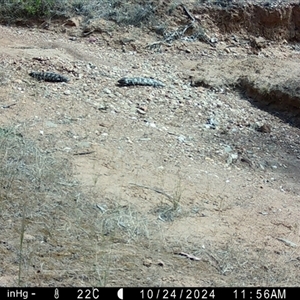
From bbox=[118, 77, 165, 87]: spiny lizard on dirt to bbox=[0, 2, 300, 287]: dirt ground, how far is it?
0.06m

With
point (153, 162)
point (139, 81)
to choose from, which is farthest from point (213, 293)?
point (139, 81)

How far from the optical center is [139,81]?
19.2 feet

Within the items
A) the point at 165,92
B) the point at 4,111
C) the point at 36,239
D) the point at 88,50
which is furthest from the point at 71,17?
the point at 36,239

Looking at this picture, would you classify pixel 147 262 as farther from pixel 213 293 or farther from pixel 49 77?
pixel 49 77

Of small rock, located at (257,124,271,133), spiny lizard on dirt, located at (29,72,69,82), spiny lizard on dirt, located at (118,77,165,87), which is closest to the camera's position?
small rock, located at (257,124,271,133)

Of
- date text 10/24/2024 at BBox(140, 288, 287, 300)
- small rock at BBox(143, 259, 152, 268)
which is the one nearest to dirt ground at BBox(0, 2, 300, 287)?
small rock at BBox(143, 259, 152, 268)

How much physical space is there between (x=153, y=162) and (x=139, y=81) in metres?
1.62
